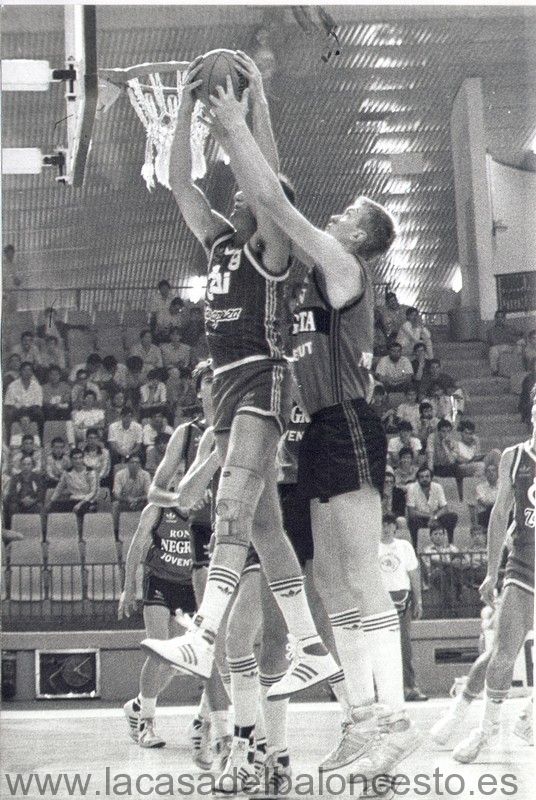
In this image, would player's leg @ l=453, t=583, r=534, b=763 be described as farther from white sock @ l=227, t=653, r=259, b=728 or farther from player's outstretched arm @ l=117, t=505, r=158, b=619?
player's outstretched arm @ l=117, t=505, r=158, b=619

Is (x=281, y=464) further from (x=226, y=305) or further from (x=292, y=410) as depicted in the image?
(x=226, y=305)

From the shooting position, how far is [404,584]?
4535 millimetres

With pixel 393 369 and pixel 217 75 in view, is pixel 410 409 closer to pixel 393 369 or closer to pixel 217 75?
pixel 393 369

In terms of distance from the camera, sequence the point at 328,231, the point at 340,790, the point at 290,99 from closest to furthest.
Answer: the point at 340,790 < the point at 328,231 < the point at 290,99

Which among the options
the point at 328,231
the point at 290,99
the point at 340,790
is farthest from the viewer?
the point at 290,99

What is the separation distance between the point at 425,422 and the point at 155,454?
1104 millimetres

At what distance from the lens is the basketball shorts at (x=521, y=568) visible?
4.42 m

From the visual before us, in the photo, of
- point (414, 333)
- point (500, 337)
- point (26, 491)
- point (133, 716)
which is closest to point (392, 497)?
point (414, 333)

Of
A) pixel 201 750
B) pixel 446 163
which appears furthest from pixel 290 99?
pixel 201 750

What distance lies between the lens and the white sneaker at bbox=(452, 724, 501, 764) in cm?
422

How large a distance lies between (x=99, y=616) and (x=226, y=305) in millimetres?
1495

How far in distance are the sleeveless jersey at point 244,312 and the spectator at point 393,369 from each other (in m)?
0.62

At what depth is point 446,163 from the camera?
14.9 ft

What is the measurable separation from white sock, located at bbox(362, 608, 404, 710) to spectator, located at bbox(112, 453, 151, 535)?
1198mm
